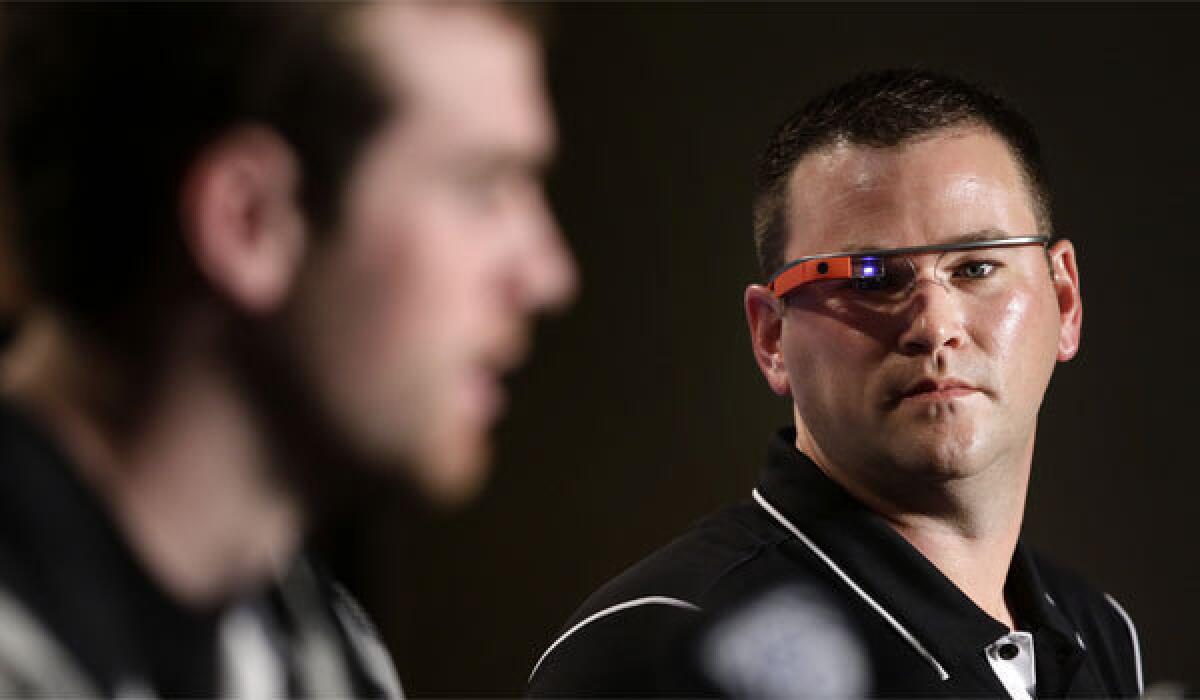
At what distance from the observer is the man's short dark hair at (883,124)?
61.1 inches

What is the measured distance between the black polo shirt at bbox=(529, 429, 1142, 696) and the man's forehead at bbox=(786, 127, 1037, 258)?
0.98ft

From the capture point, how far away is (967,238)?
1.48 metres

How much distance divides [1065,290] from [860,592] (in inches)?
19.4

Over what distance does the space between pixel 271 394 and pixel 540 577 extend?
5.32ft

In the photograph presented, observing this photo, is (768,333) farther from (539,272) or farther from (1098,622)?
(539,272)

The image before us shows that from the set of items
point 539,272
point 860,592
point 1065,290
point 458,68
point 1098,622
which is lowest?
point 1098,622

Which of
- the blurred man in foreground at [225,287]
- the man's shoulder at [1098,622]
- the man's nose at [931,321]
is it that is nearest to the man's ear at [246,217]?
the blurred man in foreground at [225,287]

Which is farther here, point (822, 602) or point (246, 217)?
point (822, 602)

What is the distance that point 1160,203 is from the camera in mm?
2365

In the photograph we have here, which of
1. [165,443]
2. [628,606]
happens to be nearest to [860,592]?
[628,606]

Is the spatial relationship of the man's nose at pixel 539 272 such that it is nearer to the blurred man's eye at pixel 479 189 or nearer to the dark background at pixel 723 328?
the blurred man's eye at pixel 479 189

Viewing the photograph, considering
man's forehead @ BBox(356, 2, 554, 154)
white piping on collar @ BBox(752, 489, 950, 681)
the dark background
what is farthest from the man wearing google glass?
man's forehead @ BBox(356, 2, 554, 154)

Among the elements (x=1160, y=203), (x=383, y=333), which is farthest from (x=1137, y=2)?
(x=383, y=333)

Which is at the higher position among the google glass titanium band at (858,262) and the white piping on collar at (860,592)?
the google glass titanium band at (858,262)
